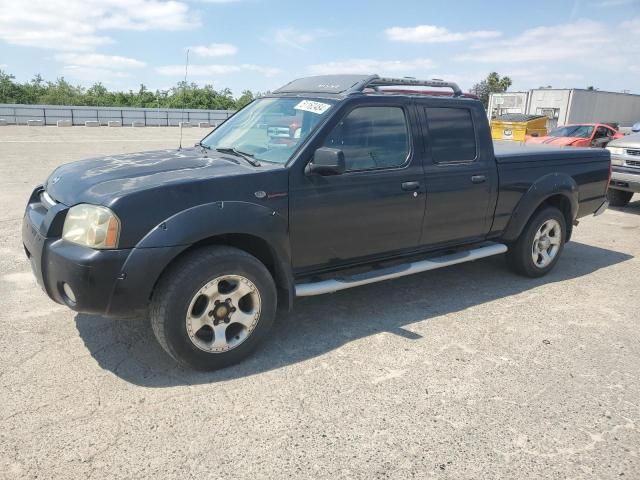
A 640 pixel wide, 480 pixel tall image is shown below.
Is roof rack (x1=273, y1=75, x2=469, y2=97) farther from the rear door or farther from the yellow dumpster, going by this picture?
the yellow dumpster

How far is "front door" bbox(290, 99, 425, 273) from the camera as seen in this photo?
12.3 ft

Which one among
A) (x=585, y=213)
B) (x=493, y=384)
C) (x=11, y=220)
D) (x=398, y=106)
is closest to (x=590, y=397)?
(x=493, y=384)

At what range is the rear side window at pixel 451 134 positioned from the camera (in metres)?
4.49

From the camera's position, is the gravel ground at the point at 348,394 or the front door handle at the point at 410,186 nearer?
the gravel ground at the point at 348,394

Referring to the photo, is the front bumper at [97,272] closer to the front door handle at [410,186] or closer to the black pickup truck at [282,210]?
the black pickup truck at [282,210]

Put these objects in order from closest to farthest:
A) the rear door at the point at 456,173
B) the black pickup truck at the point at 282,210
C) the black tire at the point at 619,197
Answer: the black pickup truck at the point at 282,210 → the rear door at the point at 456,173 → the black tire at the point at 619,197

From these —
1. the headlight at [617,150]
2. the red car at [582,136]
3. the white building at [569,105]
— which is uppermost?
the white building at [569,105]

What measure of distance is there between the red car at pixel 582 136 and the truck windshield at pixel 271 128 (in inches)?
547

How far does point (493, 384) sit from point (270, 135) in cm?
249

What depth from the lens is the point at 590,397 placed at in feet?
10.8

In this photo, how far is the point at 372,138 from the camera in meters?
4.11

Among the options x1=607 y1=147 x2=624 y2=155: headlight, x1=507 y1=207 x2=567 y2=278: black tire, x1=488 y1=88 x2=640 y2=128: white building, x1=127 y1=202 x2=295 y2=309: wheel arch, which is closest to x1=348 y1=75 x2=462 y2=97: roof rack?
x1=127 y1=202 x2=295 y2=309: wheel arch

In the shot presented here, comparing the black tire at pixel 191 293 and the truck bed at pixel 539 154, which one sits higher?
the truck bed at pixel 539 154

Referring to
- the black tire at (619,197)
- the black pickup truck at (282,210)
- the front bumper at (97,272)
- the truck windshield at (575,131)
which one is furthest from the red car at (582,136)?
the front bumper at (97,272)
